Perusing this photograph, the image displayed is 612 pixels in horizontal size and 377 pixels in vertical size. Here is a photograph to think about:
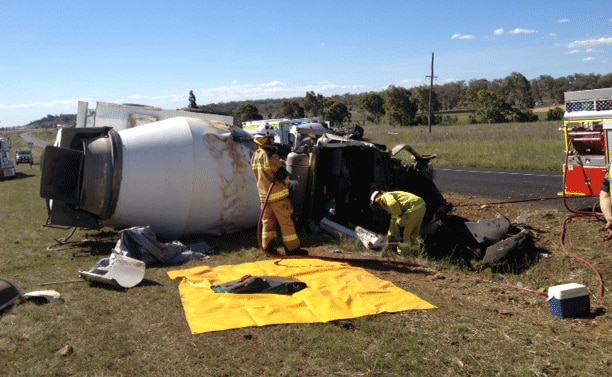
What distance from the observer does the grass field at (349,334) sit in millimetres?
4059

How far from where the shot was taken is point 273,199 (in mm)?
7680

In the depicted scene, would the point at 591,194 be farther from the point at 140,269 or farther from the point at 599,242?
the point at 140,269

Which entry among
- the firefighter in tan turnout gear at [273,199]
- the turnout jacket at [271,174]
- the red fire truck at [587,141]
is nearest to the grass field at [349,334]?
the firefighter in tan turnout gear at [273,199]

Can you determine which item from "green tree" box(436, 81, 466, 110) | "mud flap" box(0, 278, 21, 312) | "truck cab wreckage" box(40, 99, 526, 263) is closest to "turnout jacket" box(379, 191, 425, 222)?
"truck cab wreckage" box(40, 99, 526, 263)

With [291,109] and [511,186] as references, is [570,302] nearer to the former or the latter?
[511,186]

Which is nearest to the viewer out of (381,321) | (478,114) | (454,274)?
(381,321)

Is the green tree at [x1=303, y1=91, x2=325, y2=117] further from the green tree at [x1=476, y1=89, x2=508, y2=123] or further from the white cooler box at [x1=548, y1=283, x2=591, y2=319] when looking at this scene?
the white cooler box at [x1=548, y1=283, x2=591, y2=319]

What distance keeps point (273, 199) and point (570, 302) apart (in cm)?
405

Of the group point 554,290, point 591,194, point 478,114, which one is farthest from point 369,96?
point 554,290

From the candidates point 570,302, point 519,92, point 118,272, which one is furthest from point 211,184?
point 519,92

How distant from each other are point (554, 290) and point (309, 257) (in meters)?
3.33

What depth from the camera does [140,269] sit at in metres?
6.64

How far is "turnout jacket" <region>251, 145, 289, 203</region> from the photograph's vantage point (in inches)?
302

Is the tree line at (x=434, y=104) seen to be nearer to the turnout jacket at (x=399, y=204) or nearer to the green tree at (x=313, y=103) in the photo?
the green tree at (x=313, y=103)
